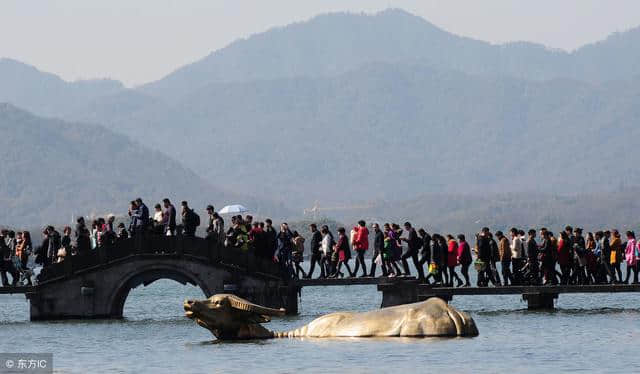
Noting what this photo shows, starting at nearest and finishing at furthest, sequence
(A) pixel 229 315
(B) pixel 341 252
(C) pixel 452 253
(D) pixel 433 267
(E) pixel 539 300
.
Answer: (A) pixel 229 315 → (D) pixel 433 267 → (C) pixel 452 253 → (E) pixel 539 300 → (B) pixel 341 252

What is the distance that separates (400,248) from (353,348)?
17.3 meters

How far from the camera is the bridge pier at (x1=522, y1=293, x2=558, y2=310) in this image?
2255 inches

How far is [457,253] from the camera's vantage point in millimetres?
56375

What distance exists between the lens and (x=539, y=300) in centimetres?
5762

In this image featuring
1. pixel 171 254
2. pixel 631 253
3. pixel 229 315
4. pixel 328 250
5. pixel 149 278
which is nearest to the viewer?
pixel 229 315

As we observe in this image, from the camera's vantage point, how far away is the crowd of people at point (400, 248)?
55.6 metres

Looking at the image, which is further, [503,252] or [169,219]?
[169,219]

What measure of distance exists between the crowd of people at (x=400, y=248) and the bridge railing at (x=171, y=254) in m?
0.23

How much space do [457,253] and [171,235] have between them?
9997mm

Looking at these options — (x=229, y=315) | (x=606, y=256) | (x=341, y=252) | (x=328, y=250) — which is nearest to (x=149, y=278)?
(x=328, y=250)

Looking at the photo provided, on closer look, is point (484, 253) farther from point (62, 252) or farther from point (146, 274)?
point (62, 252)

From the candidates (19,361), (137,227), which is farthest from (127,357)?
(137,227)

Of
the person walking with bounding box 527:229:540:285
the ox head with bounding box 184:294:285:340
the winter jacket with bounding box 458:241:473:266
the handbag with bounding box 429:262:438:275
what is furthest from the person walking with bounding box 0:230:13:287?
the person walking with bounding box 527:229:540:285

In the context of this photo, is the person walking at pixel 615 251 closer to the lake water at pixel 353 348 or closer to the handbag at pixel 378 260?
the lake water at pixel 353 348
